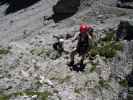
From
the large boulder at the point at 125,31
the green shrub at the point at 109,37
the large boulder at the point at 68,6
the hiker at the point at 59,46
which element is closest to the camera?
the large boulder at the point at 125,31

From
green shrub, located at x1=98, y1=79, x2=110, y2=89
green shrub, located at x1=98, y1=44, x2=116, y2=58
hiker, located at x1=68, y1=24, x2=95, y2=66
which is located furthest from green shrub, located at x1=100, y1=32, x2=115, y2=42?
green shrub, located at x1=98, y1=79, x2=110, y2=89

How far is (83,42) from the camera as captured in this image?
59.9 ft

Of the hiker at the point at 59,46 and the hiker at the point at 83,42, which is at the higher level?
the hiker at the point at 83,42

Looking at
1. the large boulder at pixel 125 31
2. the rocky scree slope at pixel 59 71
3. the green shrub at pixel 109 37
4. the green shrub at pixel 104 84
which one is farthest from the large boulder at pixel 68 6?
the green shrub at pixel 104 84

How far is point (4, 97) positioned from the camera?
15.8 m

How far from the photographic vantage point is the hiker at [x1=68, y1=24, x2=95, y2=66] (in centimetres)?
1803

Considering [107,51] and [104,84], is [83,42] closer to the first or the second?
[107,51]

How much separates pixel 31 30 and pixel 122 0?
8925mm

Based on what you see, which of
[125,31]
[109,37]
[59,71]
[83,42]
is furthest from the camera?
[109,37]

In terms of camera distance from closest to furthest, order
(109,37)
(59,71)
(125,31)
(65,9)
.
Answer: (59,71)
(125,31)
(109,37)
(65,9)

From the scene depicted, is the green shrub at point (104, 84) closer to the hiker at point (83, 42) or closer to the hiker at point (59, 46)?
the hiker at point (83, 42)

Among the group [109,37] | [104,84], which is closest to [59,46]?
[109,37]

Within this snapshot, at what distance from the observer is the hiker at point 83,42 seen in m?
18.0

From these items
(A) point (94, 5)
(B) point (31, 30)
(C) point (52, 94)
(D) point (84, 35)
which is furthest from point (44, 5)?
(C) point (52, 94)
